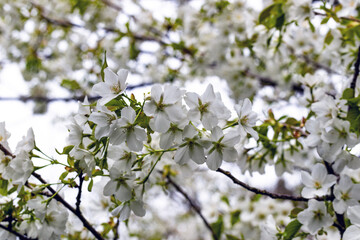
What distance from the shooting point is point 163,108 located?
92 centimetres

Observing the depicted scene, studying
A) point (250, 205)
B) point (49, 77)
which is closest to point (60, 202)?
point (250, 205)

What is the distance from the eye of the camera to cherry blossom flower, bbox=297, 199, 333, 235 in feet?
3.86

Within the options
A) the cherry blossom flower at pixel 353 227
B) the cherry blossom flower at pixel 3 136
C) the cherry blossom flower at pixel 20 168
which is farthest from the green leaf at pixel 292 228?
the cherry blossom flower at pixel 3 136

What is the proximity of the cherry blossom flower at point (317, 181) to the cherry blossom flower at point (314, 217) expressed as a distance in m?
0.04

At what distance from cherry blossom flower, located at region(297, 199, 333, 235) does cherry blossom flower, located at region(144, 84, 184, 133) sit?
58 centimetres

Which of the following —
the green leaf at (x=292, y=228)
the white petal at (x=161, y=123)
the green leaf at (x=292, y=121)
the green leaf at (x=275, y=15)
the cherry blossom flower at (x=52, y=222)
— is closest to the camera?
the white petal at (x=161, y=123)

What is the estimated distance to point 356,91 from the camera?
52.4 inches

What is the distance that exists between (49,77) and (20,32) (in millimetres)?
704

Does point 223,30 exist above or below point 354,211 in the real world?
below

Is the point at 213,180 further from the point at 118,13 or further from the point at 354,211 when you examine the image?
the point at 354,211

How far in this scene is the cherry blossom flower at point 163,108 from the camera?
0.91 metres

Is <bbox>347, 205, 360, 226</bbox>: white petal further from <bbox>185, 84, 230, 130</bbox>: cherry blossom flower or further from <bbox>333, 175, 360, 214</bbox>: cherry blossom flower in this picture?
<bbox>185, 84, 230, 130</bbox>: cherry blossom flower

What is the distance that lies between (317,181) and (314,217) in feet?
0.42

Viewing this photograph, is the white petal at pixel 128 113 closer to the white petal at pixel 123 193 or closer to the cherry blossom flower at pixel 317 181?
the white petal at pixel 123 193
